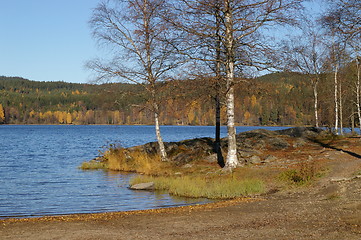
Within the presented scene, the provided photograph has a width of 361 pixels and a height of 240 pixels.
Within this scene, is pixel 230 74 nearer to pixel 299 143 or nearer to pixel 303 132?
pixel 299 143

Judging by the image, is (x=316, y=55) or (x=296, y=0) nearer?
(x=296, y=0)

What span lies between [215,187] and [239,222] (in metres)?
7.27

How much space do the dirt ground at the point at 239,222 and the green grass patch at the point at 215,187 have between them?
1.24 meters

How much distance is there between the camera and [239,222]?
12.1 metres

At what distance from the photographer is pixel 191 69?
68.2ft

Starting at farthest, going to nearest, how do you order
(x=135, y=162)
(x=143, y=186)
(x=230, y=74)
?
(x=135, y=162)
(x=143, y=186)
(x=230, y=74)

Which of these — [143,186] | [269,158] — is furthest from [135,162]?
[269,158]

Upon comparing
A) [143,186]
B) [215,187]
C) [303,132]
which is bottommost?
[143,186]

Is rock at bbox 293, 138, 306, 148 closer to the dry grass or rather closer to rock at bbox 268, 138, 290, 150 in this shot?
rock at bbox 268, 138, 290, 150

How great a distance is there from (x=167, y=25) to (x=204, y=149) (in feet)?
39.5

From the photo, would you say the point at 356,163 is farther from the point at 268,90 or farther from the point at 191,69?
the point at 191,69

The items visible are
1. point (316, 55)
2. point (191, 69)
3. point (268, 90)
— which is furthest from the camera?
point (316, 55)

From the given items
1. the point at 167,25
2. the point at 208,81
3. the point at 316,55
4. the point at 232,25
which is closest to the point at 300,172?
the point at 208,81

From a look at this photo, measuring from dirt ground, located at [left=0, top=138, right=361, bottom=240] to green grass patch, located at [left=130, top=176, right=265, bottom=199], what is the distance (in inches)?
48.8
